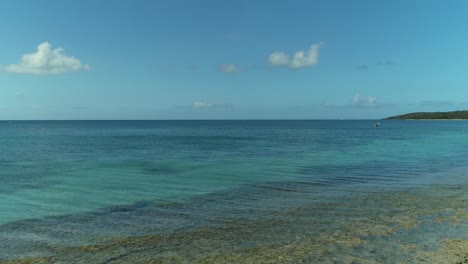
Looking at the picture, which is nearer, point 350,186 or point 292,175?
point 350,186

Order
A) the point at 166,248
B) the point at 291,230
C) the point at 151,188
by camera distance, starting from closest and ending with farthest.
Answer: the point at 166,248 → the point at 291,230 → the point at 151,188

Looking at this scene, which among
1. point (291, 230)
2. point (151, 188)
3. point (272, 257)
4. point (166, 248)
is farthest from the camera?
point (151, 188)

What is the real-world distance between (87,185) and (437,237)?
19.1 meters

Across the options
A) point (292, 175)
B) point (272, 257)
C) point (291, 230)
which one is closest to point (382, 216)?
point (291, 230)

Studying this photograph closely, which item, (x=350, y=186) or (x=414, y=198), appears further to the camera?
(x=350, y=186)

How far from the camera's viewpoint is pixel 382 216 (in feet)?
48.2

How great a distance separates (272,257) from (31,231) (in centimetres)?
865

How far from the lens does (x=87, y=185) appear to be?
22891mm

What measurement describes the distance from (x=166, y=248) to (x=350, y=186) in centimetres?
1390

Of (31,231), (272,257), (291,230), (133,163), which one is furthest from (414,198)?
(133,163)

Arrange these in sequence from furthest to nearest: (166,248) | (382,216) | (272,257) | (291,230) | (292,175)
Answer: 1. (292,175)
2. (382,216)
3. (291,230)
4. (166,248)
5. (272,257)

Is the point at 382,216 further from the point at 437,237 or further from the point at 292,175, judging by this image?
the point at 292,175

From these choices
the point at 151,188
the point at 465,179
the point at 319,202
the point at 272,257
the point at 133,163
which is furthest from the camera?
the point at 133,163

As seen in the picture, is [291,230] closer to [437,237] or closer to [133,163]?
[437,237]
